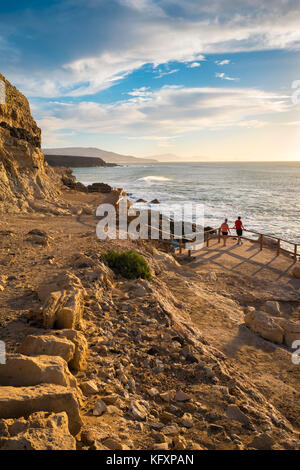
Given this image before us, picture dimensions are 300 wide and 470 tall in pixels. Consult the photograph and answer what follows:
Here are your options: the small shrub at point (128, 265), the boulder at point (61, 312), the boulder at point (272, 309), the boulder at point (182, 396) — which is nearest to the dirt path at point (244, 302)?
the boulder at point (272, 309)

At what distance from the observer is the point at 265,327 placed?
6895 mm

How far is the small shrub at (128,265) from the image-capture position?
24.1 ft

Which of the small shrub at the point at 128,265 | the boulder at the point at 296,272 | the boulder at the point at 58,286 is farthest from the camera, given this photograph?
the boulder at the point at 296,272

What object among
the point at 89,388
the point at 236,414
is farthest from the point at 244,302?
the point at 89,388

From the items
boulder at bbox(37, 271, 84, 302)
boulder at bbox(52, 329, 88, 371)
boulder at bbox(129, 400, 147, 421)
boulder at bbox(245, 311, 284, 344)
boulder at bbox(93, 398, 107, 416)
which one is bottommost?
boulder at bbox(245, 311, 284, 344)

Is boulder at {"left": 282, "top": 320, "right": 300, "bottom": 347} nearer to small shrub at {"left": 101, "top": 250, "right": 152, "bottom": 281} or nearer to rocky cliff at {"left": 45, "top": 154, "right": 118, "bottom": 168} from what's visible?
small shrub at {"left": 101, "top": 250, "right": 152, "bottom": 281}

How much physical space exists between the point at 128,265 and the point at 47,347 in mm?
4290

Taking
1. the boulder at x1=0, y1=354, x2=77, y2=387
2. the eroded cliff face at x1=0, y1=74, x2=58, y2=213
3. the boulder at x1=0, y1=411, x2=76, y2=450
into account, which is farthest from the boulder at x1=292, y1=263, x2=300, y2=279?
the eroded cliff face at x1=0, y1=74, x2=58, y2=213

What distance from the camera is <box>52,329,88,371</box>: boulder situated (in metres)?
3.50

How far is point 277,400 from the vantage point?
15.4 feet

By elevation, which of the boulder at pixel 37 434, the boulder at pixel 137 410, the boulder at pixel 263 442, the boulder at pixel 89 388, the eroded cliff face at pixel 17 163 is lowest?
the boulder at pixel 263 442

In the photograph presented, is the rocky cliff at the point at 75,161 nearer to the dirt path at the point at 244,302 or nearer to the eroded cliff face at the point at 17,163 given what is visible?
the eroded cliff face at the point at 17,163

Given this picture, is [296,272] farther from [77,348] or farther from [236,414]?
[77,348]

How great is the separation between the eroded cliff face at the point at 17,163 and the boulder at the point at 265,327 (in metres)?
11.1
